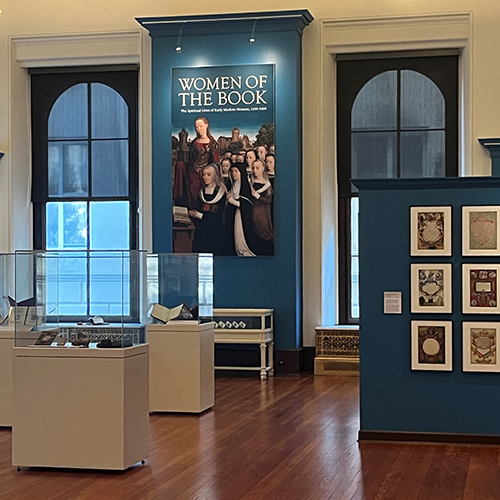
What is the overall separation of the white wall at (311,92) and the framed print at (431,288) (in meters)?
5.13

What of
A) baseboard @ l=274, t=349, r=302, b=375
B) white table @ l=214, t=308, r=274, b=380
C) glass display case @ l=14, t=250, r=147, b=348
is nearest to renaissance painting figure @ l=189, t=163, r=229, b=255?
white table @ l=214, t=308, r=274, b=380

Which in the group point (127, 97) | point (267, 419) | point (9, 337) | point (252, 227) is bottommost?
point (267, 419)

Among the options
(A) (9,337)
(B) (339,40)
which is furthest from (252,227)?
(A) (9,337)

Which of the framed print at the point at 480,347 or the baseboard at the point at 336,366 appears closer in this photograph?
the framed print at the point at 480,347

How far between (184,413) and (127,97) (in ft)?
20.4

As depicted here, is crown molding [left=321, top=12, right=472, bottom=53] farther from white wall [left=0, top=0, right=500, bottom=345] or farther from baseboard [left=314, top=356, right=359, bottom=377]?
baseboard [left=314, top=356, right=359, bottom=377]

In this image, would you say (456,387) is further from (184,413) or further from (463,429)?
(184,413)

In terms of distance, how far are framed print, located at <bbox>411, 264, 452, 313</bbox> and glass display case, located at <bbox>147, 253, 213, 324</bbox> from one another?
243 centimetres

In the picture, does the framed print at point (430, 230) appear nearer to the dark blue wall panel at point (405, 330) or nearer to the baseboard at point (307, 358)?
the dark blue wall panel at point (405, 330)

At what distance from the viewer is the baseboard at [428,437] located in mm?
7863

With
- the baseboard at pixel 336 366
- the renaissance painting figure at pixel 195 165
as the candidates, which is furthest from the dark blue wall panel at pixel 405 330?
the renaissance painting figure at pixel 195 165

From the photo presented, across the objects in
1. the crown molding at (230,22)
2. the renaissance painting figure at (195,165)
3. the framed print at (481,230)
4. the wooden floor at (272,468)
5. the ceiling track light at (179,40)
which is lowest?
the wooden floor at (272,468)

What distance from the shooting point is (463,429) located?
26.0ft

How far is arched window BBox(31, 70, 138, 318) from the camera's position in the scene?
1420 centimetres
